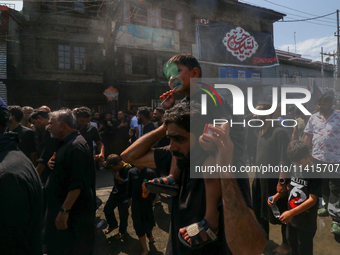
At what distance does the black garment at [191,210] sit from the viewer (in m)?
1.30

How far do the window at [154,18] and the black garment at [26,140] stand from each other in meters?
12.2

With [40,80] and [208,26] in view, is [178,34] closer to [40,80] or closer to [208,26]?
[208,26]

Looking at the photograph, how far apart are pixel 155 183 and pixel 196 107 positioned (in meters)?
0.55

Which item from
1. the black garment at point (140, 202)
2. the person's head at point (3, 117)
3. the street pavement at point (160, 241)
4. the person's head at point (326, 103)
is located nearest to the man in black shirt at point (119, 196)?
the street pavement at point (160, 241)

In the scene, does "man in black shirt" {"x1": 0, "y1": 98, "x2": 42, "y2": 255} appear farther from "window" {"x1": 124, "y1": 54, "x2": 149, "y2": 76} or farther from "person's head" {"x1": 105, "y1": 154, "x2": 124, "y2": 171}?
"window" {"x1": 124, "y1": 54, "x2": 149, "y2": 76}

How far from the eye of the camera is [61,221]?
100 inches

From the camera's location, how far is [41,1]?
1212 centimetres

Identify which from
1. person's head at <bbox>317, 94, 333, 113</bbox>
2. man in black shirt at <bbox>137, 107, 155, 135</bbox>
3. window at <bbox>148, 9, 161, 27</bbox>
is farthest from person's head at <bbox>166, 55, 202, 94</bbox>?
window at <bbox>148, 9, 161, 27</bbox>

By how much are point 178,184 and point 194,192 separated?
0.18m

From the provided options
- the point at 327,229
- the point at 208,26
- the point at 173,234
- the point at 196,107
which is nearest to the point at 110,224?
the point at 173,234

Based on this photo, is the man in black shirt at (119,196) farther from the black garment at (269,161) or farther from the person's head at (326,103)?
the person's head at (326,103)

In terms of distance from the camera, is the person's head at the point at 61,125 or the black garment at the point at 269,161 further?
the black garment at the point at 269,161

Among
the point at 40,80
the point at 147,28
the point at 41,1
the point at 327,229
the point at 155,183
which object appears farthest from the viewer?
the point at 147,28

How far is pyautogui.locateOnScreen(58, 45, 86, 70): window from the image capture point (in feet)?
41.9
